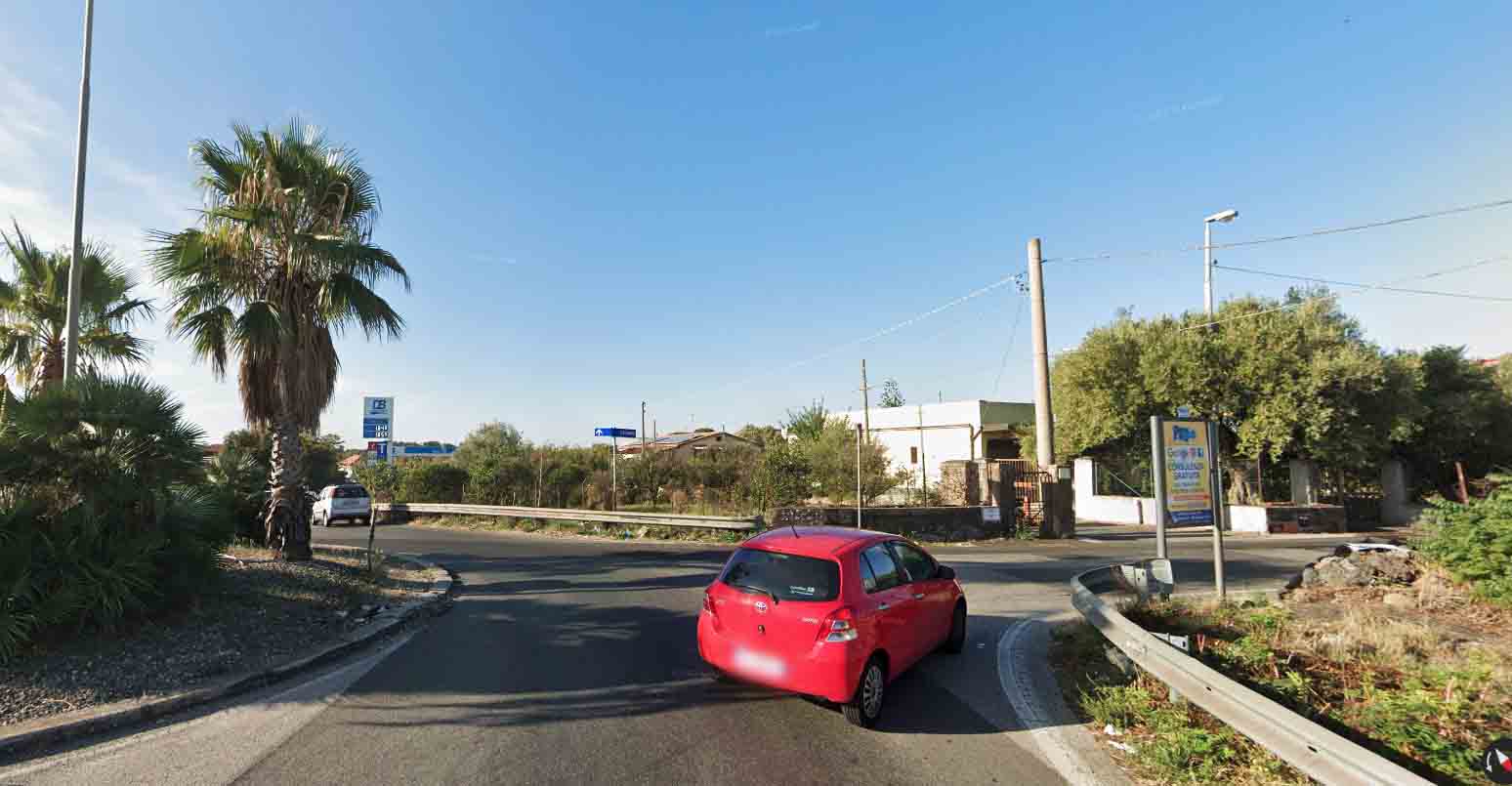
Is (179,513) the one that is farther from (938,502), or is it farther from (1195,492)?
(938,502)

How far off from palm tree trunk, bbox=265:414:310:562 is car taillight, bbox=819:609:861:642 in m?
9.87

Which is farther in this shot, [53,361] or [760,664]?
[53,361]

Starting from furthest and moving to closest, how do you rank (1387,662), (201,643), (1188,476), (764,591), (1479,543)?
(1188,476)
(1479,543)
(201,643)
(764,591)
(1387,662)

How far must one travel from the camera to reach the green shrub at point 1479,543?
Answer: 7520 mm

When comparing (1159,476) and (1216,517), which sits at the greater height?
(1159,476)

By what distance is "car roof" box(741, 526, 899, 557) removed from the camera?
220 inches

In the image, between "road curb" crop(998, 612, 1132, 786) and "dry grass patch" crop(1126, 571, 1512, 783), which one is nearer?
"dry grass patch" crop(1126, 571, 1512, 783)

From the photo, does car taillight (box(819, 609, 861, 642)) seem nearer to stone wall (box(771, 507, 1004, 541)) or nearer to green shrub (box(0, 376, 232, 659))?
green shrub (box(0, 376, 232, 659))

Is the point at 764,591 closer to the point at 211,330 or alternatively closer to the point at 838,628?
the point at 838,628

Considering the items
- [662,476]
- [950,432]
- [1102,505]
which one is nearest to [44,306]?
[662,476]

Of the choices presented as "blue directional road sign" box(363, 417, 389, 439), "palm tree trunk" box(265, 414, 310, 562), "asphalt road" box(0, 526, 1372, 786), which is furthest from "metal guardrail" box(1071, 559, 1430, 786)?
"blue directional road sign" box(363, 417, 389, 439)

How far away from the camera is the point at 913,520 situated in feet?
61.2

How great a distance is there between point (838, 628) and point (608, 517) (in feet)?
54.6

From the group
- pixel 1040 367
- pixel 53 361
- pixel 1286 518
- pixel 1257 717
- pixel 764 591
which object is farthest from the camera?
pixel 1286 518
